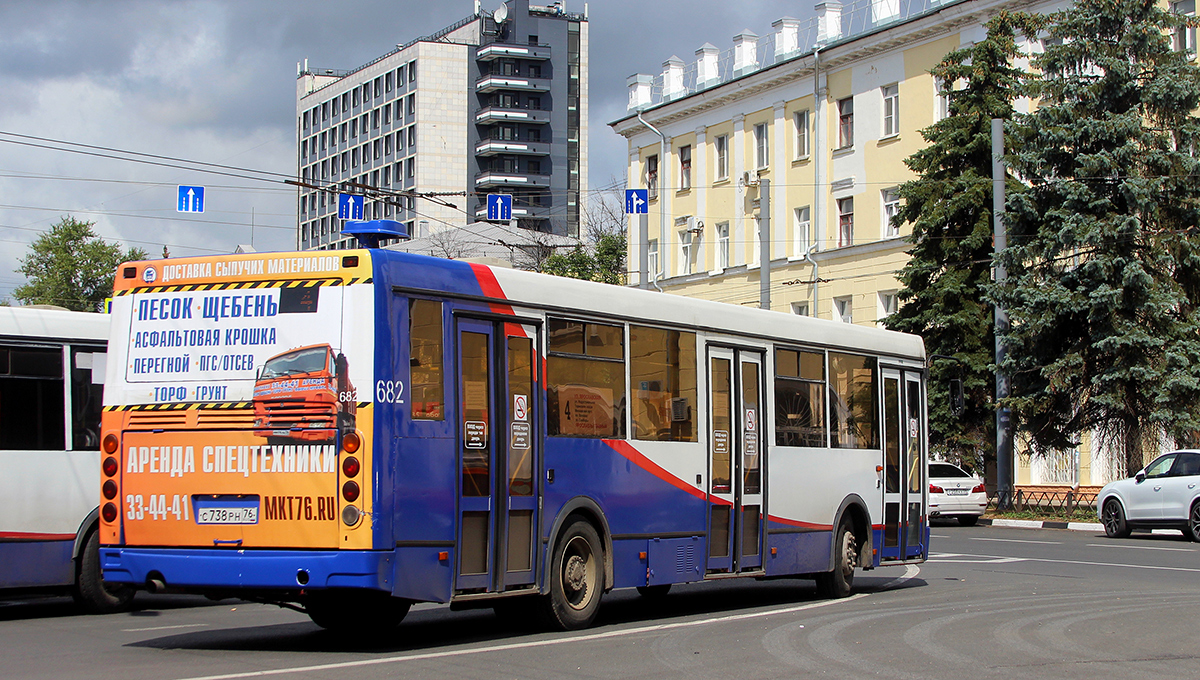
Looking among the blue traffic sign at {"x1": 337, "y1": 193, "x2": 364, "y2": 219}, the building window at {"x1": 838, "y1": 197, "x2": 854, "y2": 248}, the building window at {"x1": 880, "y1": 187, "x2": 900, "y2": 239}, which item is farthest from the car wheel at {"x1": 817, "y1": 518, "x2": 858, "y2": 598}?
the building window at {"x1": 838, "y1": 197, "x2": 854, "y2": 248}

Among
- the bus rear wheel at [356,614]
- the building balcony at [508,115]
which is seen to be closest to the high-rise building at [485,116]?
the building balcony at [508,115]

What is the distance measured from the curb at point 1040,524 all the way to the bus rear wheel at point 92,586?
22582 millimetres

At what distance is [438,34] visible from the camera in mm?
110938

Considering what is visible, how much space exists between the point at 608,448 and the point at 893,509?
570 centimetres

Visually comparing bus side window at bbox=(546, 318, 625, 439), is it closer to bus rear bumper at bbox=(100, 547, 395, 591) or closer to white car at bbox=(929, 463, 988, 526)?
bus rear bumper at bbox=(100, 547, 395, 591)

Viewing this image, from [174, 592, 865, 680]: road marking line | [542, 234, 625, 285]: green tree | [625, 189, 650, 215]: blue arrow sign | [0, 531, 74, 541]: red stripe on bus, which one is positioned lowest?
[174, 592, 865, 680]: road marking line

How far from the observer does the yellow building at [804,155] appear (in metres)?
46.5

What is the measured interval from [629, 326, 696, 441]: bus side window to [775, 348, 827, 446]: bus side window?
5.17 feet

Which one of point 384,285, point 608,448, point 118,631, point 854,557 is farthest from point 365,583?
point 854,557

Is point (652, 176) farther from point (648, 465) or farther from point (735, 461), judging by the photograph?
point (648, 465)

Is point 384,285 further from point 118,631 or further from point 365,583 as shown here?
point 118,631

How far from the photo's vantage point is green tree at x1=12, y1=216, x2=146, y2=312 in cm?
8000

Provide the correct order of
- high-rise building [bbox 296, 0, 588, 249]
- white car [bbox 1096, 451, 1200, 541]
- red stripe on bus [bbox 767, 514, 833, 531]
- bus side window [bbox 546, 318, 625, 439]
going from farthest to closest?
high-rise building [bbox 296, 0, 588, 249]
white car [bbox 1096, 451, 1200, 541]
red stripe on bus [bbox 767, 514, 833, 531]
bus side window [bbox 546, 318, 625, 439]

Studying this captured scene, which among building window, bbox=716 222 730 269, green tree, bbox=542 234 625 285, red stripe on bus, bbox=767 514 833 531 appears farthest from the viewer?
green tree, bbox=542 234 625 285
